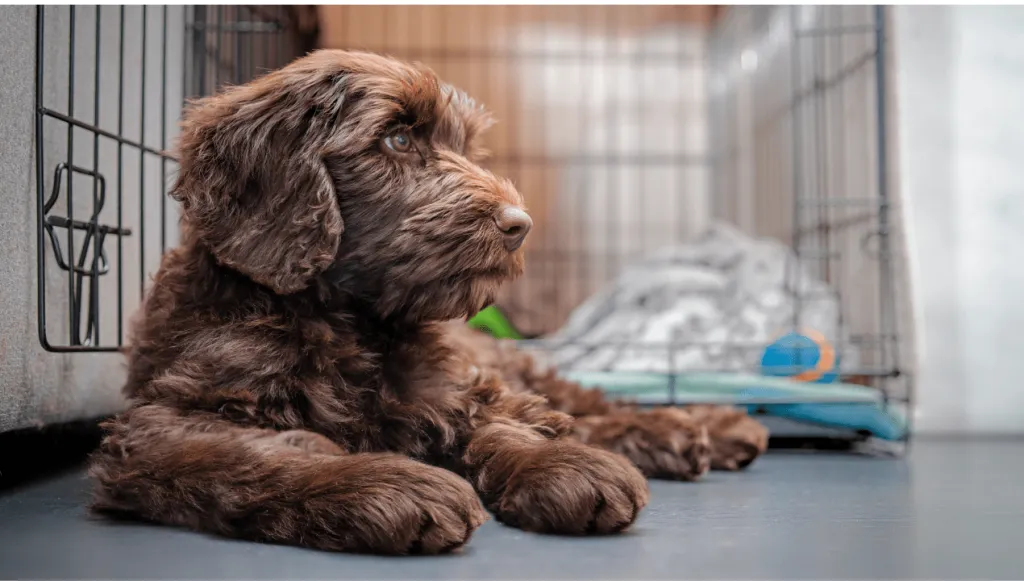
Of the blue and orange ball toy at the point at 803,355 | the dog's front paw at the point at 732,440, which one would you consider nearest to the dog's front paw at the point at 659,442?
the dog's front paw at the point at 732,440

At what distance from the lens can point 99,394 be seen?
2.50m

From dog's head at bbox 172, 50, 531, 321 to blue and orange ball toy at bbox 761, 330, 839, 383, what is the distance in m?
1.64

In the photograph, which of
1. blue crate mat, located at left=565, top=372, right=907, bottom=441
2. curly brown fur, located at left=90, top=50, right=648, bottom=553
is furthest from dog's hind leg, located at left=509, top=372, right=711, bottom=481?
blue crate mat, located at left=565, top=372, right=907, bottom=441

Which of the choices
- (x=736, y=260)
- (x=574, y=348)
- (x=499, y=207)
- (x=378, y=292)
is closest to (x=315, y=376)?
(x=378, y=292)

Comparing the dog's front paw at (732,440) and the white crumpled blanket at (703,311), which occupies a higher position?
the white crumpled blanket at (703,311)

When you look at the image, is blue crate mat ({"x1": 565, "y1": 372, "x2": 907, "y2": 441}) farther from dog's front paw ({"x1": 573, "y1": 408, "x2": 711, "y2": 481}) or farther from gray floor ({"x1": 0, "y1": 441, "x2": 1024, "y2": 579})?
gray floor ({"x1": 0, "y1": 441, "x2": 1024, "y2": 579})

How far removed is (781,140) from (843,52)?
3.58 feet

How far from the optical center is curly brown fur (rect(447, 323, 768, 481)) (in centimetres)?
201

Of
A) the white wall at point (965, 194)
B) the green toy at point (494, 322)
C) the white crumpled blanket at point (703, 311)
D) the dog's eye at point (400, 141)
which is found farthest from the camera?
the green toy at point (494, 322)

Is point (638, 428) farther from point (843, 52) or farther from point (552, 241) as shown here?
point (552, 241)

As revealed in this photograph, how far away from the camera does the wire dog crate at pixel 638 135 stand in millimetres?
3037

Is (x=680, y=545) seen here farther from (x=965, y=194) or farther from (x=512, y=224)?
(x=965, y=194)

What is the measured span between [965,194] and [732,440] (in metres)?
1.59

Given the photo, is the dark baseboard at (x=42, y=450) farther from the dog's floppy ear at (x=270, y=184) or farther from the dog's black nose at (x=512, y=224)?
the dog's black nose at (x=512, y=224)
